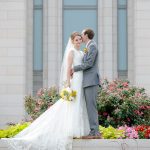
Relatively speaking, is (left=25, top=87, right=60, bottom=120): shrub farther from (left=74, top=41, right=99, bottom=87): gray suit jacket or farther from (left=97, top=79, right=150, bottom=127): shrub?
(left=74, top=41, right=99, bottom=87): gray suit jacket

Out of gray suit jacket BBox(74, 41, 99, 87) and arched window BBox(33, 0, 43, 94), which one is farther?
arched window BBox(33, 0, 43, 94)

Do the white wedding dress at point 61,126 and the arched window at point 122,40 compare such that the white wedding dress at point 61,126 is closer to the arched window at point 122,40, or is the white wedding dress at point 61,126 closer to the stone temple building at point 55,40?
the stone temple building at point 55,40

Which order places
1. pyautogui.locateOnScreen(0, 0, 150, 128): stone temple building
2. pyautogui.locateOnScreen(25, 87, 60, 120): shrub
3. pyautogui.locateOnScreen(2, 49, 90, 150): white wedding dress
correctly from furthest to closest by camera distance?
1. pyautogui.locateOnScreen(0, 0, 150, 128): stone temple building
2. pyautogui.locateOnScreen(25, 87, 60, 120): shrub
3. pyautogui.locateOnScreen(2, 49, 90, 150): white wedding dress

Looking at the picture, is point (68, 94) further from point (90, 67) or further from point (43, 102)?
point (43, 102)

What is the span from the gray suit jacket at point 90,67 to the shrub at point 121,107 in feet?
15.2

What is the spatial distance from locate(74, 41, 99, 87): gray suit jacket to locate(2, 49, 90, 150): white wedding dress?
13 centimetres

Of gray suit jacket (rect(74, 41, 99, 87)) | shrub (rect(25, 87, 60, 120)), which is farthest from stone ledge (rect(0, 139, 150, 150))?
shrub (rect(25, 87, 60, 120))

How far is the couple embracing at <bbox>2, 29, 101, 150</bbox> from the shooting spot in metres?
13.2

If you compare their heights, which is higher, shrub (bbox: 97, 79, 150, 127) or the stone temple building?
the stone temple building

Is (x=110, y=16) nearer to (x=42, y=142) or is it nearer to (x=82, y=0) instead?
(x=82, y=0)

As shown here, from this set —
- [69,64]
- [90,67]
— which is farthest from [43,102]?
[90,67]

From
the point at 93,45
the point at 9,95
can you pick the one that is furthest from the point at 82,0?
the point at 93,45

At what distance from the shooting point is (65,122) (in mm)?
13336

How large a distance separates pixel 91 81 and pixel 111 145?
1.39m
